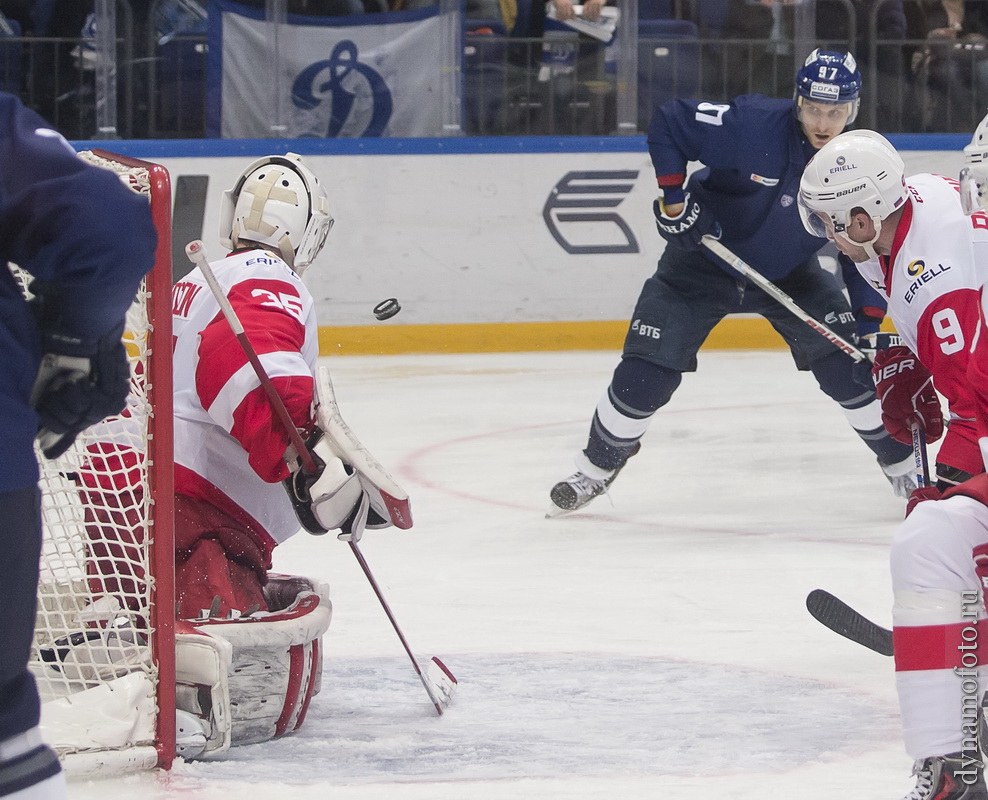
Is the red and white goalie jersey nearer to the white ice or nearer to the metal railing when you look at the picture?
the white ice

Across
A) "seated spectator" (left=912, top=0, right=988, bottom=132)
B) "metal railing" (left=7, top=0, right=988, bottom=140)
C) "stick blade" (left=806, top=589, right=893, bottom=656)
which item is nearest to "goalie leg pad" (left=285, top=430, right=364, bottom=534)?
"stick blade" (left=806, top=589, right=893, bottom=656)

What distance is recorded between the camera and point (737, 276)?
13.0 feet

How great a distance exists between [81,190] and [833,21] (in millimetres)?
6413

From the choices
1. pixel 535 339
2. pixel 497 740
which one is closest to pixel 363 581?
pixel 497 740

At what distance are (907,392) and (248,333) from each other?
35.3 inches

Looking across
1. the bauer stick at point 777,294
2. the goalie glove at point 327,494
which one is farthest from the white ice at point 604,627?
the bauer stick at point 777,294

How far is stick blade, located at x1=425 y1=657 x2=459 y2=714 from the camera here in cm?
234

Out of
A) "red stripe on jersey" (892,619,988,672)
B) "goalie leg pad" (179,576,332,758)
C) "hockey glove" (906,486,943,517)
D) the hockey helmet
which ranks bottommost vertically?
"goalie leg pad" (179,576,332,758)

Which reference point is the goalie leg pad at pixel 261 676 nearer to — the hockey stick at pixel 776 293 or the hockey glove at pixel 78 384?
the hockey glove at pixel 78 384

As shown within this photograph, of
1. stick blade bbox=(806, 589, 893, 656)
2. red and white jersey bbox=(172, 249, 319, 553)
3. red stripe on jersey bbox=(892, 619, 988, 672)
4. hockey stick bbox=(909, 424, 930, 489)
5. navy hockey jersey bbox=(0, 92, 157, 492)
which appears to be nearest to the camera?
navy hockey jersey bbox=(0, 92, 157, 492)

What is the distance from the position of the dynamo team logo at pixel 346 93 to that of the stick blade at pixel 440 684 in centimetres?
471

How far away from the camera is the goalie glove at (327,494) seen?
2074 mm

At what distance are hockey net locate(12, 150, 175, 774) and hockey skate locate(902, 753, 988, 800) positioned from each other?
3.08 ft

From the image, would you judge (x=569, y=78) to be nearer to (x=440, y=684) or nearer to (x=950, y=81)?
(x=950, y=81)
